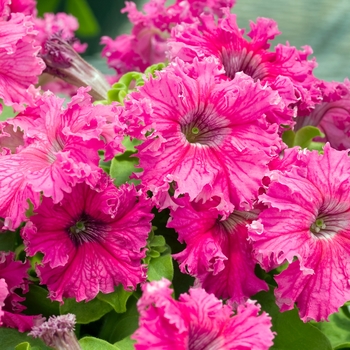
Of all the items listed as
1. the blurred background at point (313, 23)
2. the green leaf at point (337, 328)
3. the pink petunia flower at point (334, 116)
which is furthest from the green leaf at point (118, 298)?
the blurred background at point (313, 23)

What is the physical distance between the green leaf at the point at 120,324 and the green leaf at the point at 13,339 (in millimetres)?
67

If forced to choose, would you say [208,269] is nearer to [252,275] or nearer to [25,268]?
[252,275]

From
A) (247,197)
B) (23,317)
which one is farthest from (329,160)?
(23,317)

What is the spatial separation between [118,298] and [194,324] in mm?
137

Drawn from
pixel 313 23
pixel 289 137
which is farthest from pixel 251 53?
pixel 313 23

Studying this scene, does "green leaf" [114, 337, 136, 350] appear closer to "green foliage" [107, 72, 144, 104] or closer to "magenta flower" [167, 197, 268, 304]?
"magenta flower" [167, 197, 268, 304]

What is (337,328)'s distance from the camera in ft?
1.92

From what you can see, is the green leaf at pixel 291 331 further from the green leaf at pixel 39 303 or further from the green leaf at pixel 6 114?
the green leaf at pixel 6 114

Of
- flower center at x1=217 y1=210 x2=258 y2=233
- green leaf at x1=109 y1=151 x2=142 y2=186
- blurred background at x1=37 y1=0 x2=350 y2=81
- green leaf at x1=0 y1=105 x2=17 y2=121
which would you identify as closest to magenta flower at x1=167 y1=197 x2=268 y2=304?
flower center at x1=217 y1=210 x2=258 y2=233

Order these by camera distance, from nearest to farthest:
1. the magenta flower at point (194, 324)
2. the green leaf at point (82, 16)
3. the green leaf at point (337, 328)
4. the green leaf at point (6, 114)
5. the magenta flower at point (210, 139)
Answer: the magenta flower at point (194, 324), the magenta flower at point (210, 139), the green leaf at point (337, 328), the green leaf at point (6, 114), the green leaf at point (82, 16)

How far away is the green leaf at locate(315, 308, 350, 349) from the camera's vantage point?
1.87ft

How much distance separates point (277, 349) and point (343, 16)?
1161 mm

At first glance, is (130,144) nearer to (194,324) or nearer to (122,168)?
(122,168)

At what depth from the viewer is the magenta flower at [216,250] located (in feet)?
1.54
